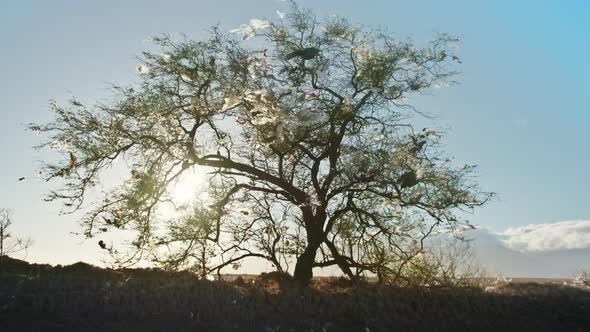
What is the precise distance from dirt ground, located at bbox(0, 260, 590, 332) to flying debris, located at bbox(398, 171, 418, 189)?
340 cm

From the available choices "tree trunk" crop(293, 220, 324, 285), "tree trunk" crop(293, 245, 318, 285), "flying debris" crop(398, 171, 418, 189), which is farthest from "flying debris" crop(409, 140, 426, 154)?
"tree trunk" crop(293, 245, 318, 285)

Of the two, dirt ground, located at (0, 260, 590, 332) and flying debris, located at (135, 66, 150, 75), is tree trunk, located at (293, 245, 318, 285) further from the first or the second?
flying debris, located at (135, 66, 150, 75)

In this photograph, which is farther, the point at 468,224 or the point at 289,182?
the point at 289,182

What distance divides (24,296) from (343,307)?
8.23 m

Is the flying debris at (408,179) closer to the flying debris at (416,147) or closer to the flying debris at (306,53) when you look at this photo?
the flying debris at (416,147)

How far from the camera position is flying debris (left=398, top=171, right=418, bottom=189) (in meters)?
18.2

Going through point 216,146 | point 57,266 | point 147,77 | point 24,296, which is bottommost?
point 24,296

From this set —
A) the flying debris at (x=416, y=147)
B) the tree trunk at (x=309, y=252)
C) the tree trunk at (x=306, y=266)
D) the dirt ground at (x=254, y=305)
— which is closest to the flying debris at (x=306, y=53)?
the flying debris at (x=416, y=147)

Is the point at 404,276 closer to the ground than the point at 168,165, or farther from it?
closer to the ground

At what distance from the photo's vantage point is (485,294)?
17.9 m

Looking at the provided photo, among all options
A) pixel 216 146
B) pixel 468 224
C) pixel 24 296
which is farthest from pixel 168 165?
pixel 468 224

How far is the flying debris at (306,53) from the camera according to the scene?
61.7 feet

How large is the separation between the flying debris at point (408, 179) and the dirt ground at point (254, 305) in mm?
3400

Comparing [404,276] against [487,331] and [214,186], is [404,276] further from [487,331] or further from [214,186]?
[214,186]
